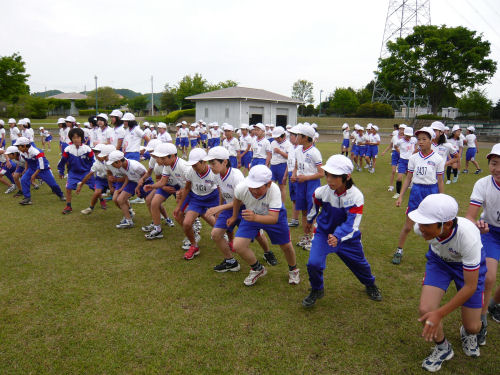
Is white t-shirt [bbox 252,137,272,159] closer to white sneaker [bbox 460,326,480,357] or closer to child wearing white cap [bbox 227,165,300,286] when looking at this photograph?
child wearing white cap [bbox 227,165,300,286]

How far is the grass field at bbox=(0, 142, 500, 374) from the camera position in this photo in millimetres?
3121

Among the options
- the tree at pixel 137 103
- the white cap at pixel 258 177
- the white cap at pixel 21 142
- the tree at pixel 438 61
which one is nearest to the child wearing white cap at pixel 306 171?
the white cap at pixel 258 177

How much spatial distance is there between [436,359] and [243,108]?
35852 millimetres

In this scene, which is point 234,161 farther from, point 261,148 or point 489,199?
point 489,199

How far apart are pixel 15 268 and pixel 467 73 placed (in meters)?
46.4

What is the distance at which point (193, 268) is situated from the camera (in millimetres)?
5105

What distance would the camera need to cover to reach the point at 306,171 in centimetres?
598

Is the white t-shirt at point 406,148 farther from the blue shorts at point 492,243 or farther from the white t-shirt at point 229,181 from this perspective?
the white t-shirt at point 229,181

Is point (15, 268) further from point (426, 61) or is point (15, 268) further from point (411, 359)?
point (426, 61)

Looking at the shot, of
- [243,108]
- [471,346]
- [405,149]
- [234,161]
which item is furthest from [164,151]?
[243,108]

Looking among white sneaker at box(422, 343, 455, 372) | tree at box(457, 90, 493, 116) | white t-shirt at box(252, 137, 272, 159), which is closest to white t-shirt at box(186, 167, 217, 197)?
white sneaker at box(422, 343, 455, 372)

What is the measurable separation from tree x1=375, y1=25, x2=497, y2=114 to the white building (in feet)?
47.8

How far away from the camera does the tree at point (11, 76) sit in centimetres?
3597

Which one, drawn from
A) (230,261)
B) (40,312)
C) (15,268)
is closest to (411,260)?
(230,261)
